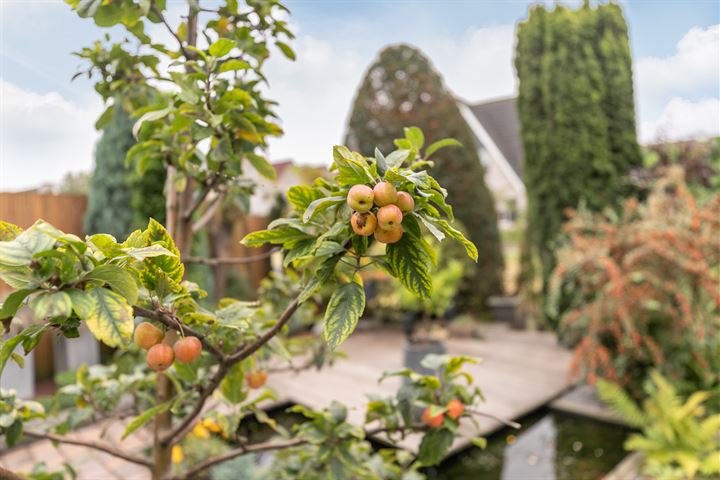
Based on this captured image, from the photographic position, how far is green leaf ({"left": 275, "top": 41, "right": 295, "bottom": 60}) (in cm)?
103

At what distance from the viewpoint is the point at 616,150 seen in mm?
4230

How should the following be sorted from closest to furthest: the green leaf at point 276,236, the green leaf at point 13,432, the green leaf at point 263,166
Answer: the green leaf at point 276,236, the green leaf at point 13,432, the green leaf at point 263,166

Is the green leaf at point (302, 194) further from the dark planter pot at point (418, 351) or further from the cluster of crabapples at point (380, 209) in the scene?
the dark planter pot at point (418, 351)

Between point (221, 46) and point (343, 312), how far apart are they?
460 millimetres

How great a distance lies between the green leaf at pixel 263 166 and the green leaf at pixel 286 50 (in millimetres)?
269

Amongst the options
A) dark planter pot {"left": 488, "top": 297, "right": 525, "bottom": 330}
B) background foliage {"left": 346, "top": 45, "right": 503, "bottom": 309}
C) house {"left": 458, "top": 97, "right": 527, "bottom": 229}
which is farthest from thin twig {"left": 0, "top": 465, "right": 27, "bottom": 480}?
house {"left": 458, "top": 97, "right": 527, "bottom": 229}

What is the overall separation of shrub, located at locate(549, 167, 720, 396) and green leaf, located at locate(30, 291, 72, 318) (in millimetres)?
2685

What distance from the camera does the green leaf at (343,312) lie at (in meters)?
0.52

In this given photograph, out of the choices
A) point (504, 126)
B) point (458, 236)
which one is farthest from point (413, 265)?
point (504, 126)

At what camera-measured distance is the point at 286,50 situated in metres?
1.04

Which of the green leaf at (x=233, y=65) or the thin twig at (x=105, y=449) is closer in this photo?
the green leaf at (x=233, y=65)

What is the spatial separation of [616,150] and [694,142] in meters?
0.78

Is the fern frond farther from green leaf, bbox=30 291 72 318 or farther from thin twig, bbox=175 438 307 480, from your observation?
green leaf, bbox=30 291 72 318

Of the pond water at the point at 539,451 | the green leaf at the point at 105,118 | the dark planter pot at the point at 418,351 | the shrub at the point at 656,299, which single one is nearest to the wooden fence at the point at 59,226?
the green leaf at the point at 105,118
